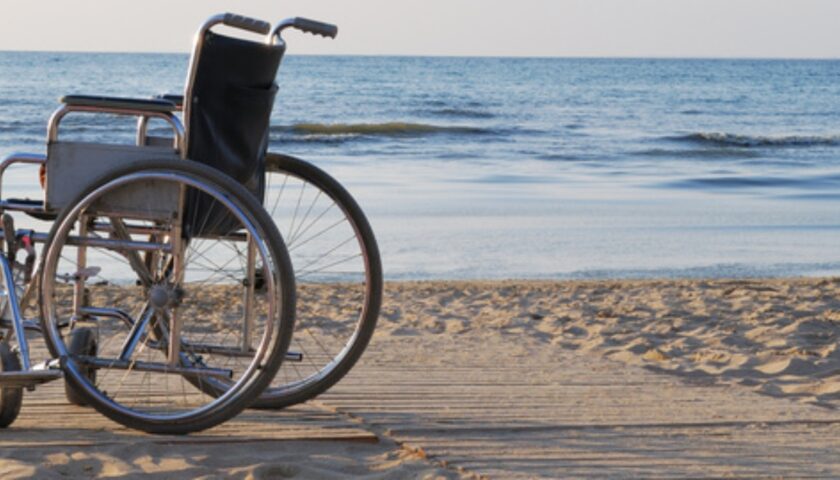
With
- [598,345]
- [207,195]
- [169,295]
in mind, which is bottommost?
[598,345]

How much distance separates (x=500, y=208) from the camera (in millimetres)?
11898

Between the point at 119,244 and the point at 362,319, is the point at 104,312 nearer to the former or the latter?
the point at 119,244

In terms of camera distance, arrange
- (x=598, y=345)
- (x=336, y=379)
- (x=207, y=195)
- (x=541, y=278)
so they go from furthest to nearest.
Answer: (x=541, y=278), (x=598, y=345), (x=336, y=379), (x=207, y=195)

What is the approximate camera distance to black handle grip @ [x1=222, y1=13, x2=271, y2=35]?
3396mm

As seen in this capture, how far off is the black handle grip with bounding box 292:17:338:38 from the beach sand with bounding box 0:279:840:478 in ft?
3.59

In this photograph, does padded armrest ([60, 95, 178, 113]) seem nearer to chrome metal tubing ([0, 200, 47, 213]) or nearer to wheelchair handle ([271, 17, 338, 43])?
chrome metal tubing ([0, 200, 47, 213])

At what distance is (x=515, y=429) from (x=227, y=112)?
1.17 m

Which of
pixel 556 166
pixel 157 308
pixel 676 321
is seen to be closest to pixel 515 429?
pixel 157 308

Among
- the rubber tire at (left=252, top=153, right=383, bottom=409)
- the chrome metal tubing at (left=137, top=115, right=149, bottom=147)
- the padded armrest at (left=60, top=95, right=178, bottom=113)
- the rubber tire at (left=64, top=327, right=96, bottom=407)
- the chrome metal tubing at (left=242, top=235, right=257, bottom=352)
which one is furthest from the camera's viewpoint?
the rubber tire at (left=252, top=153, right=383, bottom=409)

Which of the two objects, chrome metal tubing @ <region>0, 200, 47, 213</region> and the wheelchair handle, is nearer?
chrome metal tubing @ <region>0, 200, 47, 213</region>

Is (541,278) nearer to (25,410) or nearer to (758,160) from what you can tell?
(25,410)

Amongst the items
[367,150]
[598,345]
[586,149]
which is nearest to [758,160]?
[586,149]

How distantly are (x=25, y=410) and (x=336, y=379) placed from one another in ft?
2.94

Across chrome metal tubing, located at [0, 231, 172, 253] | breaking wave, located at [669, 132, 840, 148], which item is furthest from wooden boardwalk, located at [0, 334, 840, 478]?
breaking wave, located at [669, 132, 840, 148]
